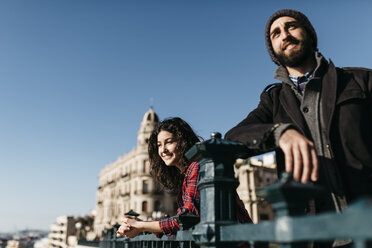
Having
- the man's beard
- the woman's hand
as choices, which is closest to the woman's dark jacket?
the man's beard

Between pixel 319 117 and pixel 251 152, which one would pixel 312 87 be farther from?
pixel 251 152

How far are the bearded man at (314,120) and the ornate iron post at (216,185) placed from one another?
14 cm

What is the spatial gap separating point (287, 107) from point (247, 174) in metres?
28.5

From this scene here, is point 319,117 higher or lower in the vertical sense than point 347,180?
higher

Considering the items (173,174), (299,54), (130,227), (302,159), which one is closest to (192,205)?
(130,227)

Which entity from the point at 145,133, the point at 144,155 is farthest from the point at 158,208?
the point at 145,133

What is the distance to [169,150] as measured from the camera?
318 centimetres

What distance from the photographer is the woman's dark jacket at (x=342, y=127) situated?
1.50 meters

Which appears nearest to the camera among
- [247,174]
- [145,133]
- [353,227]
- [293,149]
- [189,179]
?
[353,227]

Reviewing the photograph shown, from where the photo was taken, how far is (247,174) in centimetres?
2919

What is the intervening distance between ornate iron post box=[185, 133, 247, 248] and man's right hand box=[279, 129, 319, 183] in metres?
0.33

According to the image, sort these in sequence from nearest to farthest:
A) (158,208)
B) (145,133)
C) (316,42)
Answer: (316,42)
(158,208)
(145,133)

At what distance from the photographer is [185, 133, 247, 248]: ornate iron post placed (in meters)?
1.61

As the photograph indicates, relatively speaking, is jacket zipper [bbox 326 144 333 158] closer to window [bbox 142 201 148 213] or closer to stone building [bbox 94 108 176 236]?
stone building [bbox 94 108 176 236]
